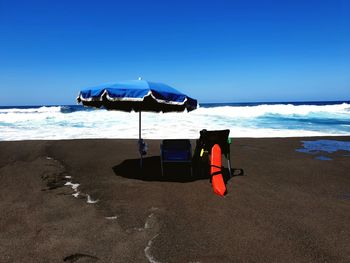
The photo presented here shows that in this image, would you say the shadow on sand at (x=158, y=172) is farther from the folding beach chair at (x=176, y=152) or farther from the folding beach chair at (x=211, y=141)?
the folding beach chair at (x=211, y=141)

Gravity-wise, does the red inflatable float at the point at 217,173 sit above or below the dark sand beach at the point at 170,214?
above

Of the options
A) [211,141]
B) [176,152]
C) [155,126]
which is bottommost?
[155,126]

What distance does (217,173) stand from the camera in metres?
6.48

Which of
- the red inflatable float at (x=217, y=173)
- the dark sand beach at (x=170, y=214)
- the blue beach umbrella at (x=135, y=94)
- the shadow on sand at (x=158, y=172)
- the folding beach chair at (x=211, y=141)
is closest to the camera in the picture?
the dark sand beach at (x=170, y=214)

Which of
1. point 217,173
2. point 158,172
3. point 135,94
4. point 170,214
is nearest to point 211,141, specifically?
point 217,173

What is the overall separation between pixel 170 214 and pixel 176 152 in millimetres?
2610

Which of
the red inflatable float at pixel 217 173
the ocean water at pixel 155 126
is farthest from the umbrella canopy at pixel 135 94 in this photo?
the ocean water at pixel 155 126

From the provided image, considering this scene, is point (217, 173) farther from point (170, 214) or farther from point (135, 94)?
point (135, 94)

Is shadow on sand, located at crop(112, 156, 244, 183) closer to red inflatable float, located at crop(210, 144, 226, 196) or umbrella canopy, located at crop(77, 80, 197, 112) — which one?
red inflatable float, located at crop(210, 144, 226, 196)

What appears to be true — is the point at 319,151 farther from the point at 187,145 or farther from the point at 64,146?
the point at 64,146

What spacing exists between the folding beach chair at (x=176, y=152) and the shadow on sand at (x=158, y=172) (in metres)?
0.35

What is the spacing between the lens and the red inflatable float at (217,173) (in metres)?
5.96

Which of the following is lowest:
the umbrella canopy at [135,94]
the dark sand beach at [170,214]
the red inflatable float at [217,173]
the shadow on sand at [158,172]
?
the shadow on sand at [158,172]

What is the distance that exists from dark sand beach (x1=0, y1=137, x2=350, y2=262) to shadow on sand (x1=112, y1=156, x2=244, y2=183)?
46 millimetres
